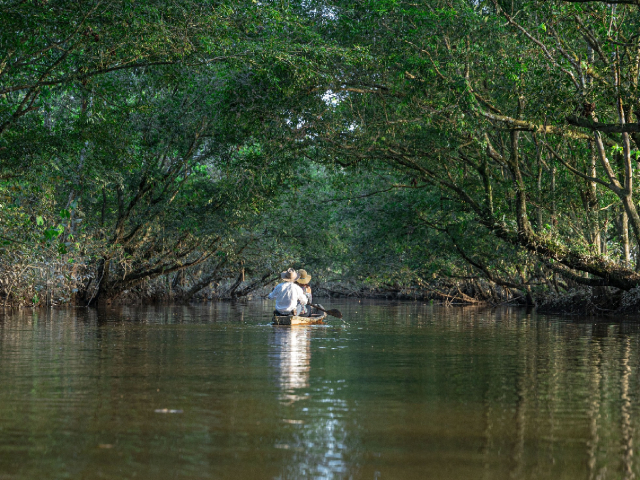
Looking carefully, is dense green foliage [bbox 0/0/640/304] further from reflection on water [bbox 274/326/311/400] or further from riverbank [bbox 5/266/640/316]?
reflection on water [bbox 274/326/311/400]

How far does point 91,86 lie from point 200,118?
23.6ft

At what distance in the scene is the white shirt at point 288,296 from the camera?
15.8m

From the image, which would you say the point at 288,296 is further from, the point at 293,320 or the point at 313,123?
the point at 313,123

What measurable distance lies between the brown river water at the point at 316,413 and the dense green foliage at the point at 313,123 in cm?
639

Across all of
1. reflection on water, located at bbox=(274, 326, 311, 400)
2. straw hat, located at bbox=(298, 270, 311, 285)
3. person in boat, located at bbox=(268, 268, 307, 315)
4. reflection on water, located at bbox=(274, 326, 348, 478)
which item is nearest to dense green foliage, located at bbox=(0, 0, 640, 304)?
straw hat, located at bbox=(298, 270, 311, 285)

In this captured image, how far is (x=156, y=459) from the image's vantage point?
386 cm

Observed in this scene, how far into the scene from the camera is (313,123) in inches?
680

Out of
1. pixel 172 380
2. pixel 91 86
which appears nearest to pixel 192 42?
pixel 91 86

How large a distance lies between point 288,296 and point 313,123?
14.1ft

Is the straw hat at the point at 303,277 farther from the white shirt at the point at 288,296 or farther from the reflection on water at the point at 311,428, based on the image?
the reflection on water at the point at 311,428

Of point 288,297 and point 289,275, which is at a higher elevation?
point 289,275

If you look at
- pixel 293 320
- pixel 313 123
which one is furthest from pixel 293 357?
pixel 313 123

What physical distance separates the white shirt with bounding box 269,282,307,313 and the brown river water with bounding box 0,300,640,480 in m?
5.47

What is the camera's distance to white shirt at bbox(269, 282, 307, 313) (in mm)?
15797
